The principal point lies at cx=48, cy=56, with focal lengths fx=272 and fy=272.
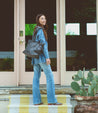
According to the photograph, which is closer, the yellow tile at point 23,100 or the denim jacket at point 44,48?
the denim jacket at point 44,48

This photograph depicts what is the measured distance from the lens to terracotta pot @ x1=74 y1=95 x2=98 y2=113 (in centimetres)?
399

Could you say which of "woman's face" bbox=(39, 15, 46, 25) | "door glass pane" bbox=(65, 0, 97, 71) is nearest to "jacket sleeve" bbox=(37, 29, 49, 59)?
"woman's face" bbox=(39, 15, 46, 25)

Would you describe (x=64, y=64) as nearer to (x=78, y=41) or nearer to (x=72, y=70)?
(x=72, y=70)

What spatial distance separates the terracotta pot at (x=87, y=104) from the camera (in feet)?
13.1

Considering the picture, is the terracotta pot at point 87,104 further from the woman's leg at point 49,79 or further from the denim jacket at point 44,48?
the denim jacket at point 44,48

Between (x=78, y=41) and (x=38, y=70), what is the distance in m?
1.42

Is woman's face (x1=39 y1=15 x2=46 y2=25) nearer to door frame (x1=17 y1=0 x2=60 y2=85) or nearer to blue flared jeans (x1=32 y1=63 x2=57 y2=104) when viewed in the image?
blue flared jeans (x1=32 y1=63 x2=57 y2=104)

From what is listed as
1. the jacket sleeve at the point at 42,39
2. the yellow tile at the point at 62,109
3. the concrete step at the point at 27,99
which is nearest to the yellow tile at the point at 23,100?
the concrete step at the point at 27,99

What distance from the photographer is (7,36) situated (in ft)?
17.0

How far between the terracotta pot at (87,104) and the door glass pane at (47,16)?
1304mm

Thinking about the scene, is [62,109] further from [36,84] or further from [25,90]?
[25,90]

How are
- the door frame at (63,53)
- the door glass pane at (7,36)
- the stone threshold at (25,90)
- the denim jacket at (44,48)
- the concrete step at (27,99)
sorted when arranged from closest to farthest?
the denim jacket at (44,48) → the concrete step at (27,99) → the stone threshold at (25,90) → the door frame at (63,53) → the door glass pane at (7,36)

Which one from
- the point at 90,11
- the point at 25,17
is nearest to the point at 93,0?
the point at 90,11

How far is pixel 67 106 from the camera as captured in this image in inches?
160
